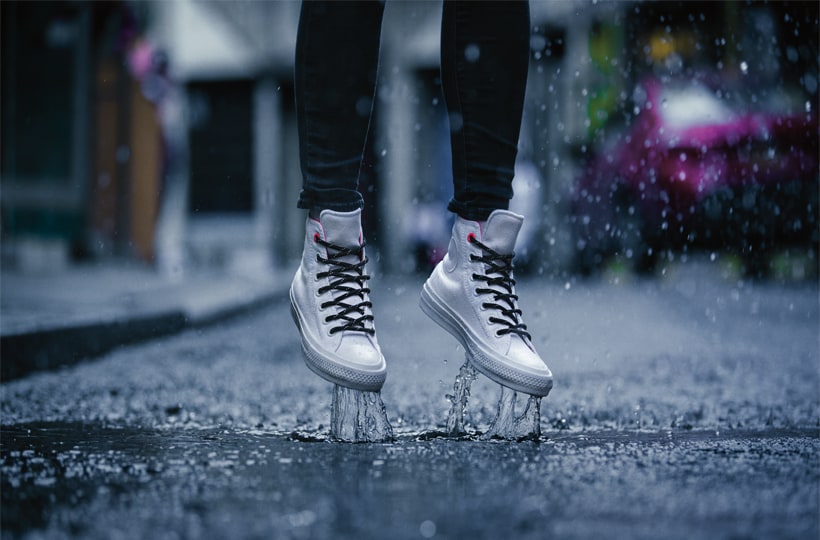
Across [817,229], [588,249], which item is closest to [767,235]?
[817,229]

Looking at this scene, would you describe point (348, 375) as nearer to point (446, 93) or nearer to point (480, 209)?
point (480, 209)

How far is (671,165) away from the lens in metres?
7.19

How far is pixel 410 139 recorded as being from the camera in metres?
15.2

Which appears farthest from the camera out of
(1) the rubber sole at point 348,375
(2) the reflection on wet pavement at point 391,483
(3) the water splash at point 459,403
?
(3) the water splash at point 459,403

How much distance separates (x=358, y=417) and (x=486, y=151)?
19.6 inches

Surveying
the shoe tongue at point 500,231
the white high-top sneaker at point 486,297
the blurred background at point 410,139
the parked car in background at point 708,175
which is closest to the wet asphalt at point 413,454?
the white high-top sneaker at point 486,297

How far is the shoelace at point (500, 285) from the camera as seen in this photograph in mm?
1744

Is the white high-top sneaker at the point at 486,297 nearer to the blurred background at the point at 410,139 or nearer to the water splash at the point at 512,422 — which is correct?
the water splash at the point at 512,422

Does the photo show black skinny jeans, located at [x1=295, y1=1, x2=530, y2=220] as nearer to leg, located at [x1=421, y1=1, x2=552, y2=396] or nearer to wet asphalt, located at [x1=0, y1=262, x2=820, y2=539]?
leg, located at [x1=421, y1=1, x2=552, y2=396]

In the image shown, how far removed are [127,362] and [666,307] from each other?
3.08 meters

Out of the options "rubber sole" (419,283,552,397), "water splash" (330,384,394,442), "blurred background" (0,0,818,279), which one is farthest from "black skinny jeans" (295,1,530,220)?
"blurred background" (0,0,818,279)

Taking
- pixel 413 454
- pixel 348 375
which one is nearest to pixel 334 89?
pixel 348 375

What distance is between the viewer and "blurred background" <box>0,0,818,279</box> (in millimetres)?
7164

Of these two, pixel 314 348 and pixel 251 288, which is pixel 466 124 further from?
pixel 251 288
